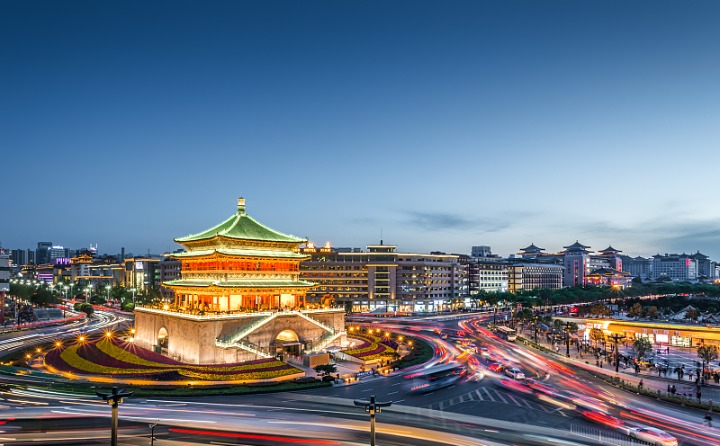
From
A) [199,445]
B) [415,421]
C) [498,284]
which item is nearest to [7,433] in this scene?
[199,445]

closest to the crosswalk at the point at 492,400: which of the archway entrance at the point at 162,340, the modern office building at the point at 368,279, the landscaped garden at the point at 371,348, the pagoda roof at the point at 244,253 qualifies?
the landscaped garden at the point at 371,348

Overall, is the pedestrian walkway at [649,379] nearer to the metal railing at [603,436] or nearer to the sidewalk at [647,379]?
the sidewalk at [647,379]

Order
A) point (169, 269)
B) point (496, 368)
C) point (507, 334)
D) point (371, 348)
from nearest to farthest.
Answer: point (496, 368), point (371, 348), point (507, 334), point (169, 269)

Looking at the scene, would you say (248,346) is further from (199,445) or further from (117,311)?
(117,311)

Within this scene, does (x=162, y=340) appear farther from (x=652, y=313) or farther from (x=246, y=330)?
(x=652, y=313)

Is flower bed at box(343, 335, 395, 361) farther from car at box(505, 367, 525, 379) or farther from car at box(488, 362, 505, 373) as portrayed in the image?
car at box(505, 367, 525, 379)

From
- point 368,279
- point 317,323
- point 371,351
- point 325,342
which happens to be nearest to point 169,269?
point 368,279
